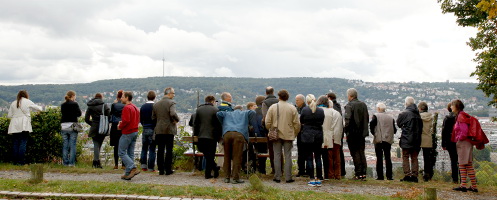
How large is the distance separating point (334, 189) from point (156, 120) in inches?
164

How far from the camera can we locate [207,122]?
862 centimetres

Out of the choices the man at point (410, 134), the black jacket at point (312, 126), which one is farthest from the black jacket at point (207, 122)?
the man at point (410, 134)

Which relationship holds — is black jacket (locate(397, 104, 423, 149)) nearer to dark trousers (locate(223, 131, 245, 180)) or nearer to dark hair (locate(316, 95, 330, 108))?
dark hair (locate(316, 95, 330, 108))

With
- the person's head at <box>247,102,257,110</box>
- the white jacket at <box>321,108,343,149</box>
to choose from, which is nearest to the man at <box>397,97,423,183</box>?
the white jacket at <box>321,108,343,149</box>

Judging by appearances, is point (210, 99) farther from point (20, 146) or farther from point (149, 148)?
point (20, 146)

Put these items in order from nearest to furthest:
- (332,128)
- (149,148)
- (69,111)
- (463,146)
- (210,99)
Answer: (463,146)
(210,99)
(332,128)
(149,148)
(69,111)

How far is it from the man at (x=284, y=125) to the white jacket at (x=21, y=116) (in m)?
5.82

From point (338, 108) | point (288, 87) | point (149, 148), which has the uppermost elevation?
point (288, 87)

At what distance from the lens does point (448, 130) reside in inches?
364

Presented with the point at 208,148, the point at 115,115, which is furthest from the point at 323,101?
the point at 115,115

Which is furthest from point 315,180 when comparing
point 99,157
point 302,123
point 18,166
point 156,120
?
point 18,166

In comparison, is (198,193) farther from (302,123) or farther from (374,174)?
(374,174)

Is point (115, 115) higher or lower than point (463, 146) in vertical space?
higher

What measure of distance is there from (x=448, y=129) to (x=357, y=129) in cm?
199
